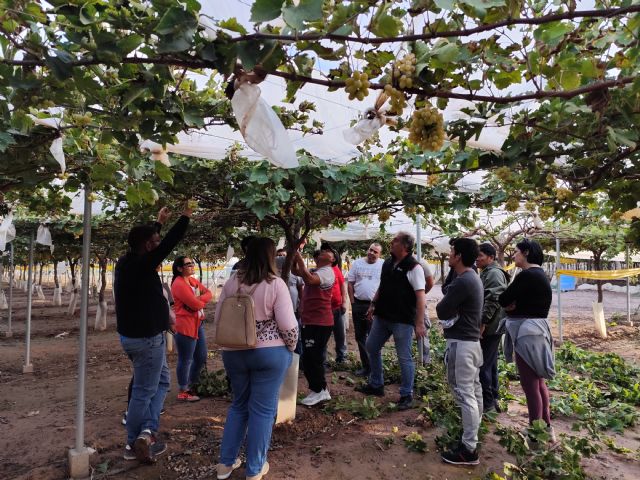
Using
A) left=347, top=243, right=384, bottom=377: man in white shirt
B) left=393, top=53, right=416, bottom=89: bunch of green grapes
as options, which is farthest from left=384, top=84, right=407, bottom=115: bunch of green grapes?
left=347, top=243, right=384, bottom=377: man in white shirt

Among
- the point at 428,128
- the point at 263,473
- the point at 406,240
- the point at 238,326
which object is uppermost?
the point at 428,128

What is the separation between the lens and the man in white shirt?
5.97 m

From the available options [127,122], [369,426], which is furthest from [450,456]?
[127,122]

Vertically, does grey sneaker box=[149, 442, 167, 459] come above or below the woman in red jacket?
below

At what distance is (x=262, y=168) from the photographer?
3561 millimetres

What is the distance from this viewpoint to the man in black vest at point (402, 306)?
14.2 ft

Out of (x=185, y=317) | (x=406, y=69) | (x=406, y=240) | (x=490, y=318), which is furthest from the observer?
(x=185, y=317)

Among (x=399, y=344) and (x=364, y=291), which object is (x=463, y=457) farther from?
(x=364, y=291)

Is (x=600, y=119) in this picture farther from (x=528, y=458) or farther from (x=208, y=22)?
(x=528, y=458)

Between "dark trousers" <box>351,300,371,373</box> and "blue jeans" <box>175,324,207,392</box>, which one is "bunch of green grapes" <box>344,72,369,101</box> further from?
"dark trousers" <box>351,300,371,373</box>

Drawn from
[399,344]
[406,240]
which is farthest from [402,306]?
[406,240]

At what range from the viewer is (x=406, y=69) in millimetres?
1578

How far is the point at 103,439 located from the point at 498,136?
12.7 ft

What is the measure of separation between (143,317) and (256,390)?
0.97m
